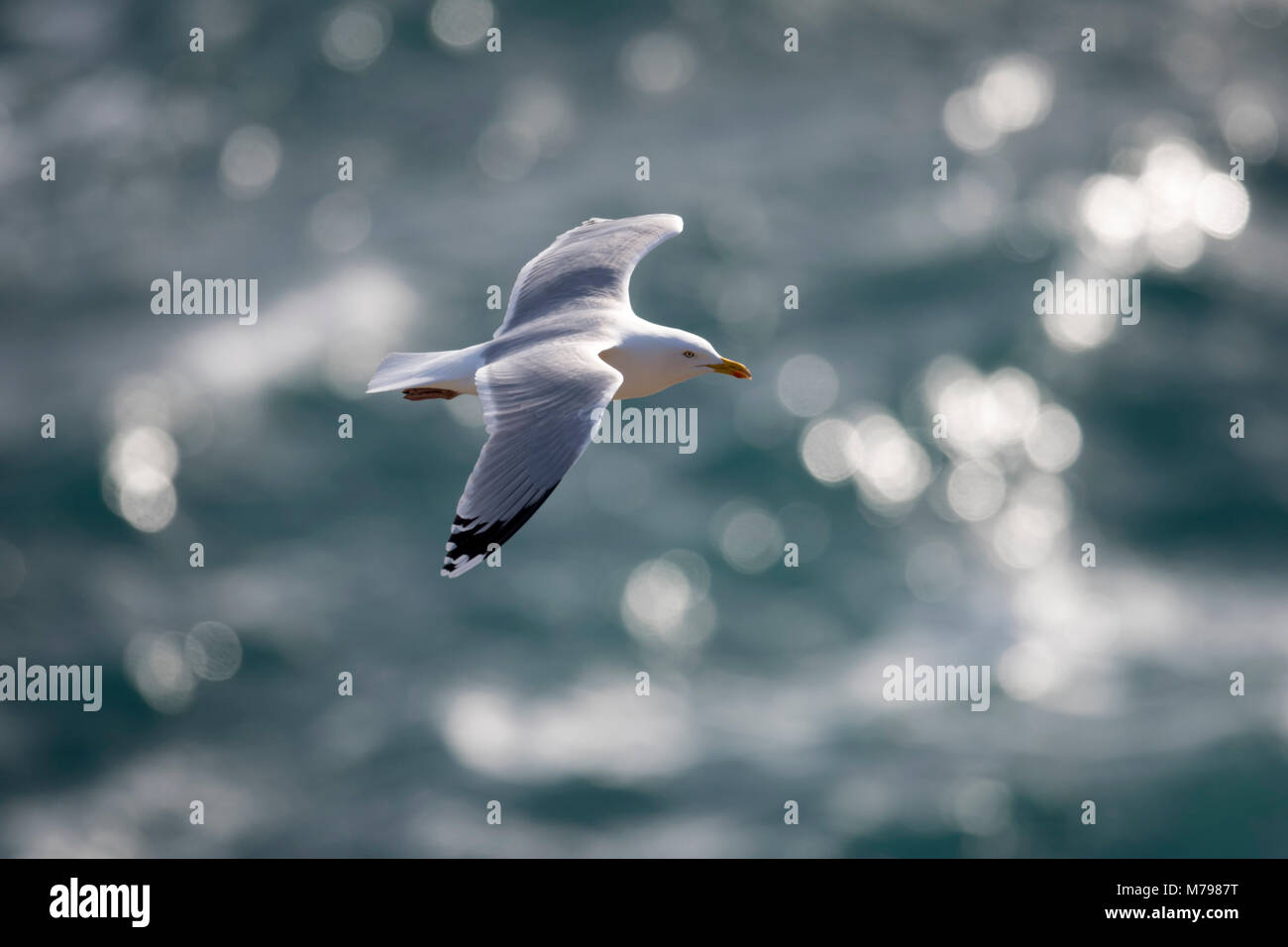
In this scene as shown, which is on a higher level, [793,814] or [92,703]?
[92,703]

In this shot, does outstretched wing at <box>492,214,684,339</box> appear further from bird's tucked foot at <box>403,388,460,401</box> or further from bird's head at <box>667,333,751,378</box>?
bird's head at <box>667,333,751,378</box>

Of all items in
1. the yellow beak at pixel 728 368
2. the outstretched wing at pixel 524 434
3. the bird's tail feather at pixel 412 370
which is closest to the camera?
the outstretched wing at pixel 524 434

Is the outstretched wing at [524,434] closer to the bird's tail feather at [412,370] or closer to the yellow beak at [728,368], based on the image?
the bird's tail feather at [412,370]

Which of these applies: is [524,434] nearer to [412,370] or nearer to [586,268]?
[412,370]

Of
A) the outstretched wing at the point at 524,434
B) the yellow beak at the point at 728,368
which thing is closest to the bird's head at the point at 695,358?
the yellow beak at the point at 728,368

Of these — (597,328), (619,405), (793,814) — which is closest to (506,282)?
(619,405)

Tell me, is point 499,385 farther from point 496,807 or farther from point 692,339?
point 496,807

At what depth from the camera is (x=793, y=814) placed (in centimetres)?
1016

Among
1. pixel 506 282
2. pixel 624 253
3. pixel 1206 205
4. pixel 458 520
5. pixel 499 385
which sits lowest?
pixel 458 520

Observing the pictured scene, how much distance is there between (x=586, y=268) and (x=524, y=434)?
2214 mm

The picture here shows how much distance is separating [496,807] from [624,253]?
17.5ft

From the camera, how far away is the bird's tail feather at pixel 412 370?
643cm

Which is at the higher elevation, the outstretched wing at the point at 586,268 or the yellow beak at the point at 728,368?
the outstretched wing at the point at 586,268

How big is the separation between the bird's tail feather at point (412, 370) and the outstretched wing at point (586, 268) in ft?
1.42
